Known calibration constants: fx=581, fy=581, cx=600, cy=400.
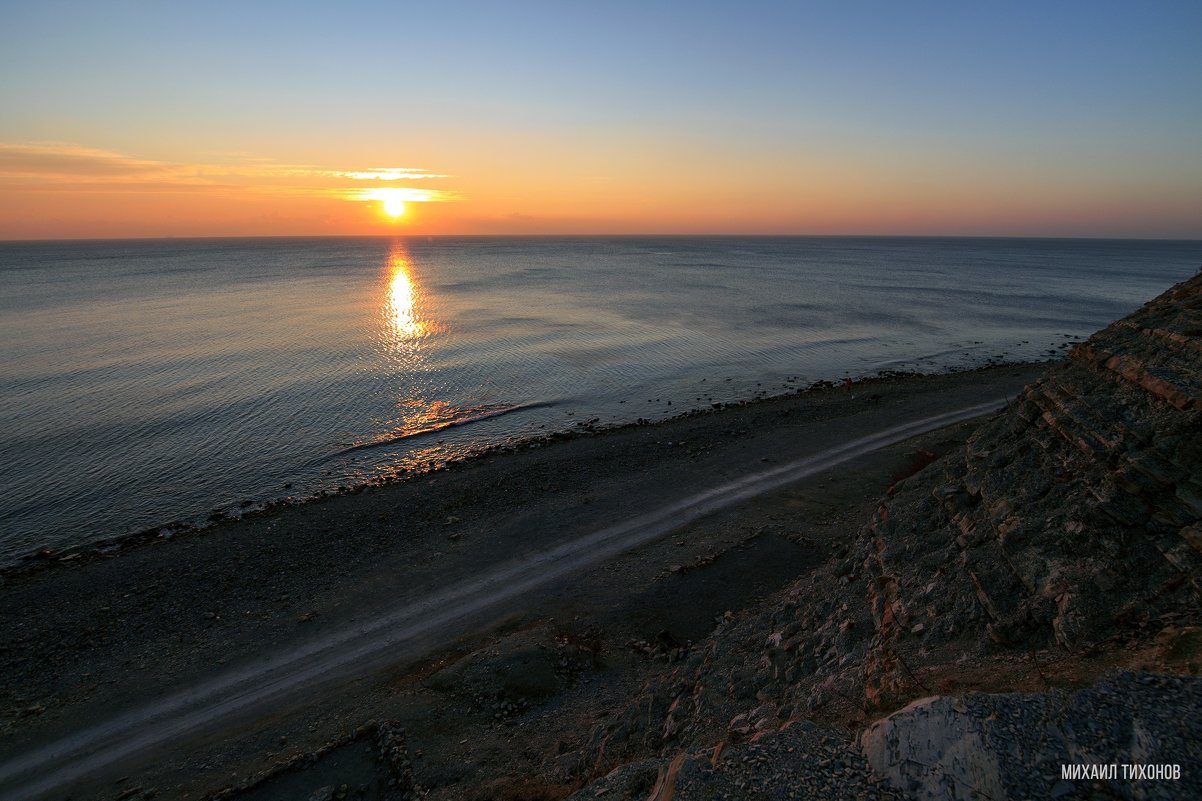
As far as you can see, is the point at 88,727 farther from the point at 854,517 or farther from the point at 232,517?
the point at 854,517

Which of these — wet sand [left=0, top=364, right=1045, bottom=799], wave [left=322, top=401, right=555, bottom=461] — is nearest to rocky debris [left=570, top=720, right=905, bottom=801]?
wet sand [left=0, top=364, right=1045, bottom=799]

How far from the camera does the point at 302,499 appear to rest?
1136 inches

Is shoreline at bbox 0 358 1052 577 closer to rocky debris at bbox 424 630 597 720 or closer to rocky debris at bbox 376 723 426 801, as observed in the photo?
rocky debris at bbox 424 630 597 720

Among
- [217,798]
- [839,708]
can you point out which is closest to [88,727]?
[217,798]

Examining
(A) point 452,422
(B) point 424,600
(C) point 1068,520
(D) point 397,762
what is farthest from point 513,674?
(A) point 452,422

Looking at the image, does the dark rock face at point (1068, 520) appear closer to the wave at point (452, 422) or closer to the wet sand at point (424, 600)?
the wet sand at point (424, 600)

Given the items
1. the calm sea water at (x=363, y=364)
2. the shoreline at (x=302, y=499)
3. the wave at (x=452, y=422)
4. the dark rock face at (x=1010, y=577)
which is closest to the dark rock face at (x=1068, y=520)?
the dark rock face at (x=1010, y=577)

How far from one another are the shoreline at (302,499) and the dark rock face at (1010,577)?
68.2 ft

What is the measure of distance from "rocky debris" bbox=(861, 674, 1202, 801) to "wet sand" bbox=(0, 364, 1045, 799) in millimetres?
7814

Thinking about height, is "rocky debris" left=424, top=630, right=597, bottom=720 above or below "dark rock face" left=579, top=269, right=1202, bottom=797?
below

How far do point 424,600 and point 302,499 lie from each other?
1270cm

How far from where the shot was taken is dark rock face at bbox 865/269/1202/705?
31.8ft

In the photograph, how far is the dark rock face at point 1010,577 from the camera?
372 inches

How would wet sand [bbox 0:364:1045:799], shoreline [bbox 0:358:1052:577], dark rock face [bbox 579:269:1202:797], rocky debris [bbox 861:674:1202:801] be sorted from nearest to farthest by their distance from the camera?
rocky debris [bbox 861:674:1202:801], dark rock face [bbox 579:269:1202:797], wet sand [bbox 0:364:1045:799], shoreline [bbox 0:358:1052:577]
